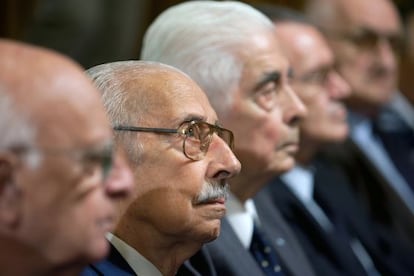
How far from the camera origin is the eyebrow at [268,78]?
303 centimetres

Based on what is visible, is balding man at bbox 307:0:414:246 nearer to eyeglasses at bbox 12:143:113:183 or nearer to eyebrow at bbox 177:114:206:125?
eyebrow at bbox 177:114:206:125

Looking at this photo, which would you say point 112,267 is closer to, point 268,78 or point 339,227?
point 268,78

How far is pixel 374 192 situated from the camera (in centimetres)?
437

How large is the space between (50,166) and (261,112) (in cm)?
145

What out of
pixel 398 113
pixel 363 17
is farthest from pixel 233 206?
pixel 398 113

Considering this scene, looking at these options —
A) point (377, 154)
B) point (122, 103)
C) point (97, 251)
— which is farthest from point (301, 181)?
point (97, 251)

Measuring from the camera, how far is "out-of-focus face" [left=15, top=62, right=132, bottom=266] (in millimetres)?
1647

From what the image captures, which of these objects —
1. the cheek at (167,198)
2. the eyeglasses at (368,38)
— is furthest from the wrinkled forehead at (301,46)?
the cheek at (167,198)

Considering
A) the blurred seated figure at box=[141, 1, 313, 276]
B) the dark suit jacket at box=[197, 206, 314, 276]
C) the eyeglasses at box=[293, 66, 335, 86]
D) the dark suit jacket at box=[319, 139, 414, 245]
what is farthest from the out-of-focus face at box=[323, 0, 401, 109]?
the dark suit jacket at box=[197, 206, 314, 276]

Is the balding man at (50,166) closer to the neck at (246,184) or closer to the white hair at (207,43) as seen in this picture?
the white hair at (207,43)

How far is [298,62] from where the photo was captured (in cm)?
361

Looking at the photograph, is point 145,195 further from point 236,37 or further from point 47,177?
point 236,37

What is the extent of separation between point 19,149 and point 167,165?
681mm

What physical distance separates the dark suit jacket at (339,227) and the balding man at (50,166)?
6.00 ft
